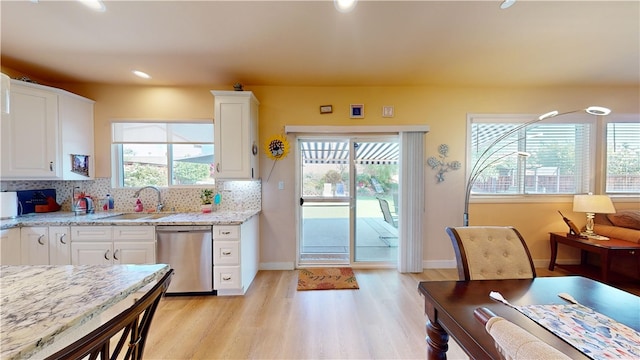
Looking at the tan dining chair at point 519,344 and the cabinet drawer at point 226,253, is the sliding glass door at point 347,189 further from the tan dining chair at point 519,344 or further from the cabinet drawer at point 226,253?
the tan dining chair at point 519,344

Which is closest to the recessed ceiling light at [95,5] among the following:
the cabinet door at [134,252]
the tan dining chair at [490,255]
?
the cabinet door at [134,252]

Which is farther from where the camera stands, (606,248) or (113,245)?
(606,248)

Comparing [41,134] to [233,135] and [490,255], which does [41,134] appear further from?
[490,255]

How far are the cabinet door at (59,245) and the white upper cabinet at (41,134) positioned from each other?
0.70m

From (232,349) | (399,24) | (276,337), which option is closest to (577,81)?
(399,24)

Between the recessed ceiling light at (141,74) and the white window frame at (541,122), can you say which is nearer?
the recessed ceiling light at (141,74)

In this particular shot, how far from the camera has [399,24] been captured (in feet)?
6.87

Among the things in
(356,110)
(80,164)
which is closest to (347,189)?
(356,110)

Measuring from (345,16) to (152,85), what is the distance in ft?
9.20

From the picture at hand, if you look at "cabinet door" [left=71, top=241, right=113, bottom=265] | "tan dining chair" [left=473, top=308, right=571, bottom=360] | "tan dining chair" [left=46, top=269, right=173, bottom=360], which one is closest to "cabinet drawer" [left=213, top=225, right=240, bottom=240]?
"cabinet door" [left=71, top=241, right=113, bottom=265]

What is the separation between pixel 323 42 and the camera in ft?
7.72

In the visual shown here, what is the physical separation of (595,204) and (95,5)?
5.52 meters

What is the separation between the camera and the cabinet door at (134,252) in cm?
262

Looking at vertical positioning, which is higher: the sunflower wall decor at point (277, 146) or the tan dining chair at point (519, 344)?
the sunflower wall decor at point (277, 146)
